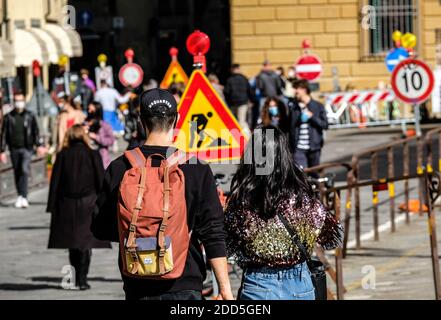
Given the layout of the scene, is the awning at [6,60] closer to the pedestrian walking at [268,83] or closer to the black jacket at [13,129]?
the pedestrian walking at [268,83]

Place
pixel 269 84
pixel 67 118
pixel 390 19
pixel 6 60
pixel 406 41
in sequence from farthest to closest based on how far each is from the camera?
1. pixel 390 19
2. pixel 6 60
3. pixel 269 84
4. pixel 406 41
5. pixel 67 118

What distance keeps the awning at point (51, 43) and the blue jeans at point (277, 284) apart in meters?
35.5

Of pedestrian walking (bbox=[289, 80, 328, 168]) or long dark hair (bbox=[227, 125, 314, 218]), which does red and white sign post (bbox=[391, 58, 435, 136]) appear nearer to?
pedestrian walking (bbox=[289, 80, 328, 168])

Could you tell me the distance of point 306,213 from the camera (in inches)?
331

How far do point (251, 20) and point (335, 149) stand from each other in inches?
399

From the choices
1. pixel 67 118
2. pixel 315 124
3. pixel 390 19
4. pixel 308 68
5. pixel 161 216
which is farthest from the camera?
pixel 390 19

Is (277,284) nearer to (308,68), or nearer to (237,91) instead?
(308,68)


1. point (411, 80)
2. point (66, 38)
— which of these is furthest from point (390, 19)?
point (411, 80)

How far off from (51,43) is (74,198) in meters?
29.0

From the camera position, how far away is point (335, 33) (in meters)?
A: 42.4

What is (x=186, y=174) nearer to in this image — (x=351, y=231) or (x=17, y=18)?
(x=351, y=231)

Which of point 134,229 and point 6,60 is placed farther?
point 6,60

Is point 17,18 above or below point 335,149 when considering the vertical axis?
above
